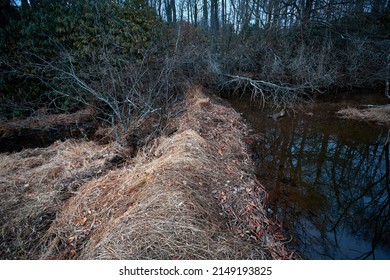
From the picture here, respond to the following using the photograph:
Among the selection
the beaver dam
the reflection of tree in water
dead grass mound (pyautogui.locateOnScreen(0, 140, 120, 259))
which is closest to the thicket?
dead grass mound (pyautogui.locateOnScreen(0, 140, 120, 259))

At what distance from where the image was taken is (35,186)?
11.3 ft

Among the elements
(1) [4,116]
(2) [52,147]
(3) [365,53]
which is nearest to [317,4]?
(3) [365,53]

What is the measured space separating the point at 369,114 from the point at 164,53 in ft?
23.4

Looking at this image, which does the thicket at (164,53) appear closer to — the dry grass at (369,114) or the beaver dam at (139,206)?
the dry grass at (369,114)

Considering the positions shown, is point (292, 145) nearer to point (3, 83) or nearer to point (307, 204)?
point (307, 204)

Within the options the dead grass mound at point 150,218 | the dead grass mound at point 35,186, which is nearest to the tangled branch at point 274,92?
the dead grass mound at point 150,218

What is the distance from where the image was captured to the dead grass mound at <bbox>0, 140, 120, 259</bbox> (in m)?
2.65

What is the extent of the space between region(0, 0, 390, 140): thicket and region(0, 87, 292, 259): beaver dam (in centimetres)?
164

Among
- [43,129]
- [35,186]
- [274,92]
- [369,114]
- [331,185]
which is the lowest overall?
[331,185]

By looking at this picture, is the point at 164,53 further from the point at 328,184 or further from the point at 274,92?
the point at 328,184

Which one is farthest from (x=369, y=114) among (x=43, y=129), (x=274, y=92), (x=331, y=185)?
(x=43, y=129)

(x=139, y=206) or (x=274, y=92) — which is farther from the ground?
(x=274, y=92)

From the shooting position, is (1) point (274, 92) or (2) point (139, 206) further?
(1) point (274, 92)

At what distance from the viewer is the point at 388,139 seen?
5.36 m
